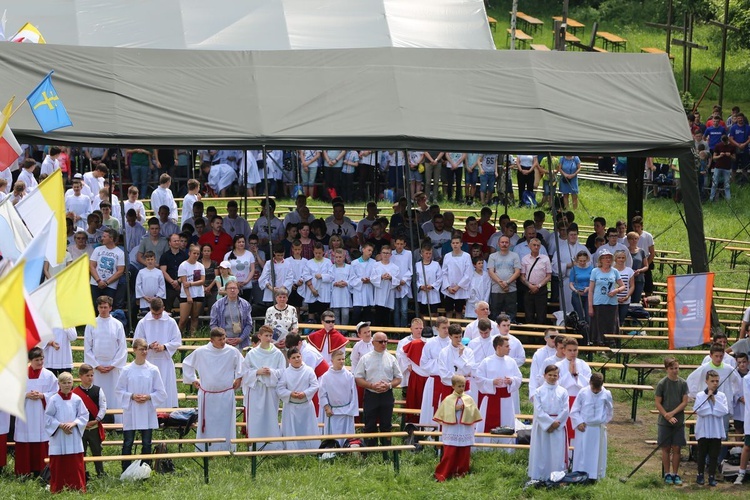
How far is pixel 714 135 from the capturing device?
28.8 meters

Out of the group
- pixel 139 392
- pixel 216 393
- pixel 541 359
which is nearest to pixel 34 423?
pixel 139 392

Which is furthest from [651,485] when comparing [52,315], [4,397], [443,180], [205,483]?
[443,180]

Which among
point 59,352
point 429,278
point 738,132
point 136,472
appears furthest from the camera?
point 738,132

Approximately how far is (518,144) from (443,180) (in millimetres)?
9752

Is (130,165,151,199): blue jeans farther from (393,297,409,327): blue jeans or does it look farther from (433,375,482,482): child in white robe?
(433,375,482,482): child in white robe

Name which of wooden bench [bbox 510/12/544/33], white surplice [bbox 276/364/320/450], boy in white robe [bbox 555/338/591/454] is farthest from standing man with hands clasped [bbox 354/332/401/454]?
wooden bench [bbox 510/12/544/33]

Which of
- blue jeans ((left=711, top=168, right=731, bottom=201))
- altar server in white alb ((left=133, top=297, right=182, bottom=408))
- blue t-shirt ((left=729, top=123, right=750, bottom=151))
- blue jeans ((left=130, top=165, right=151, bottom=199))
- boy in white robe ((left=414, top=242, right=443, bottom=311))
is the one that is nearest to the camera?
altar server in white alb ((left=133, top=297, right=182, bottom=408))

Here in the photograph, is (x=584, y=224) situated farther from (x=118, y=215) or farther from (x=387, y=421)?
(x=387, y=421)

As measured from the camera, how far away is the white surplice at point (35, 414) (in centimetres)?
1484

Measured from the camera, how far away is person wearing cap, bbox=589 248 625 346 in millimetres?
19672

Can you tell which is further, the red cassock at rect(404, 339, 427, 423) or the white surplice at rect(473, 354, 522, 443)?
the red cassock at rect(404, 339, 427, 423)

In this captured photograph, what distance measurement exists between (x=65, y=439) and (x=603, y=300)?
334 inches

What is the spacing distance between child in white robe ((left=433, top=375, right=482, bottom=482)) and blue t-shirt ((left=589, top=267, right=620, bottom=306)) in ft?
16.3

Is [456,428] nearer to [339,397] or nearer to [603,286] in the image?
[339,397]
